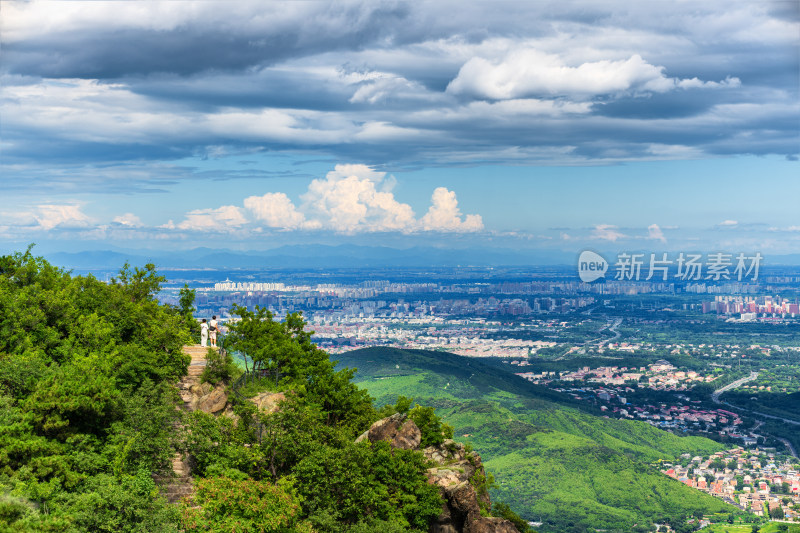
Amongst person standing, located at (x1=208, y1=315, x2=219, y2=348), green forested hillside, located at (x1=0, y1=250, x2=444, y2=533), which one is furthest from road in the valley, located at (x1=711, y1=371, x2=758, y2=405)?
green forested hillside, located at (x1=0, y1=250, x2=444, y2=533)

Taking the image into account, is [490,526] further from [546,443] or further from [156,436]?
[546,443]

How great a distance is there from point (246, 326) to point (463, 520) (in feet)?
44.0

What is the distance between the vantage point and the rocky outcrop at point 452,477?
94.9 ft

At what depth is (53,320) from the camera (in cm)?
3234

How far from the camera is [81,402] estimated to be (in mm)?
24922

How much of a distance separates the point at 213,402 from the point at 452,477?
33.2 ft

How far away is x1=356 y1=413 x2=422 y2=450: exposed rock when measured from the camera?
30141 mm

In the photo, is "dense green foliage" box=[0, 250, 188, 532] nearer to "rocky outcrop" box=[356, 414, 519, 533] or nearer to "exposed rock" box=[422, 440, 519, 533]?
"rocky outcrop" box=[356, 414, 519, 533]

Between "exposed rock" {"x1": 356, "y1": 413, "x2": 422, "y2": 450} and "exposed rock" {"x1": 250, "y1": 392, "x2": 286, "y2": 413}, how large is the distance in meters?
3.61

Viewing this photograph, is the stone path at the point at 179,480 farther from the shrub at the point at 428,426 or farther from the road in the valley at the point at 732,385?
the road in the valley at the point at 732,385

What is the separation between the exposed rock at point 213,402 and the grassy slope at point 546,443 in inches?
1765

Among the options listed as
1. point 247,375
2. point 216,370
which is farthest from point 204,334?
point 216,370

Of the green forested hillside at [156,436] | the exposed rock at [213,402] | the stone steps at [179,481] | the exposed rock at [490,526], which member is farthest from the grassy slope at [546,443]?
the stone steps at [179,481]

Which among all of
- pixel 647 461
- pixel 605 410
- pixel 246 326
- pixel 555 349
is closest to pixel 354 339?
pixel 555 349
